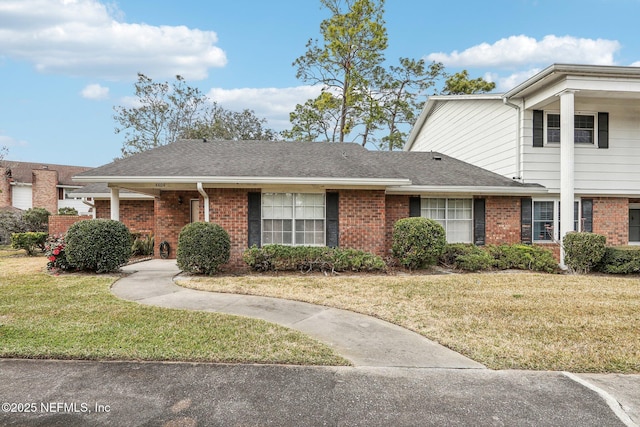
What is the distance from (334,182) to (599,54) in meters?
22.0

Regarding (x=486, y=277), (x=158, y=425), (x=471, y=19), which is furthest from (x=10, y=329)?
(x=471, y=19)

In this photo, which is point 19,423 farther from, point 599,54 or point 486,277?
point 599,54

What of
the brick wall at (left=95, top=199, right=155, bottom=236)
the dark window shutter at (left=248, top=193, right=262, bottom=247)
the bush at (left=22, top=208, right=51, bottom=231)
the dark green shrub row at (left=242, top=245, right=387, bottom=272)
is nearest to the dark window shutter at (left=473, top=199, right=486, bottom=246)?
the dark green shrub row at (left=242, top=245, right=387, bottom=272)

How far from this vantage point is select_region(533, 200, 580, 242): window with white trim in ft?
37.8

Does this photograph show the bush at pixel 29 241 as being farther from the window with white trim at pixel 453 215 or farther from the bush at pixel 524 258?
the bush at pixel 524 258

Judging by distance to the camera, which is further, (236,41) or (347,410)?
(236,41)

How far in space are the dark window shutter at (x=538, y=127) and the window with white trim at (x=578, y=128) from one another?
0.23m

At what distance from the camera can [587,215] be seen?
11.5m

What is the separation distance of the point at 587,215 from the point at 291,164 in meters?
10.1

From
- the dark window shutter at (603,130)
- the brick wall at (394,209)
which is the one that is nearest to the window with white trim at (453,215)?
the brick wall at (394,209)

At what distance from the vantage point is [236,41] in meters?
14.9

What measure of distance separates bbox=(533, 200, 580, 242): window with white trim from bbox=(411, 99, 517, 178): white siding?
1.49 metres

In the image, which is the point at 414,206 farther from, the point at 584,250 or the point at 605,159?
the point at 605,159

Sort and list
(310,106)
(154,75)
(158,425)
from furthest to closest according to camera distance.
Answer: (154,75), (310,106), (158,425)
